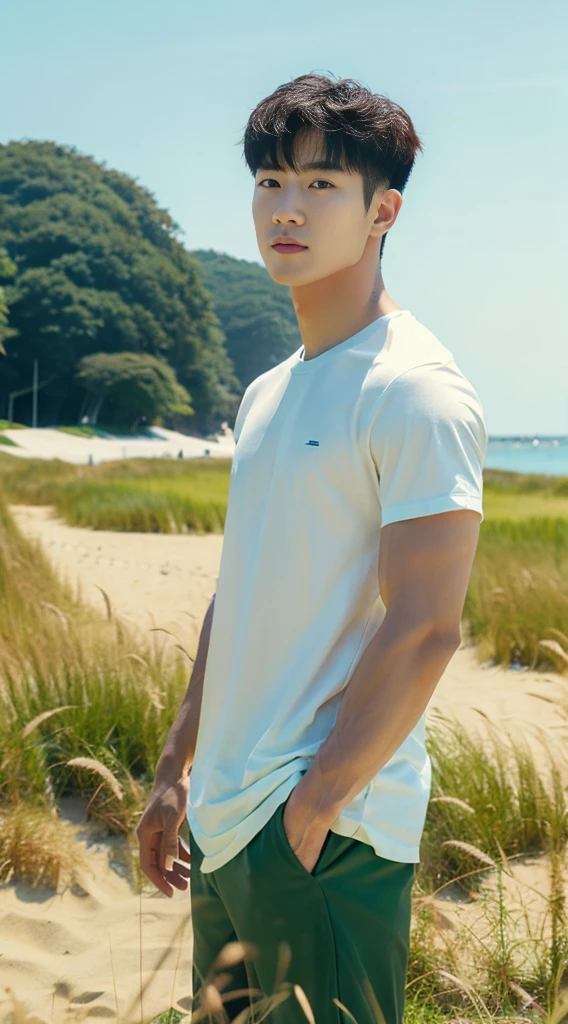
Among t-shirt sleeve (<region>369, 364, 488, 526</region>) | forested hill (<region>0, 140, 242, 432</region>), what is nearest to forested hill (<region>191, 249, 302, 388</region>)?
forested hill (<region>0, 140, 242, 432</region>)

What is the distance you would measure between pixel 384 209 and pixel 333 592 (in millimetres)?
571

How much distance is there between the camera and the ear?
1.33 metres

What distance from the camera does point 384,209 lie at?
135cm

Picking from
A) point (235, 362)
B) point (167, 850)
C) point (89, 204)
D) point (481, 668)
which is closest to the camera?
point (167, 850)

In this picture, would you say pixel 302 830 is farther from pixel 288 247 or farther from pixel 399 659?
pixel 288 247

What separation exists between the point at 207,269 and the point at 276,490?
9917 cm

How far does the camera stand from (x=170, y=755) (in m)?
1.57

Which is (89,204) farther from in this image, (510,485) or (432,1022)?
(432,1022)

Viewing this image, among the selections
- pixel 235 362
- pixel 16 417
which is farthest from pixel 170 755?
pixel 235 362

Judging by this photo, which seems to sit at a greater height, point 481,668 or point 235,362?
point 235,362

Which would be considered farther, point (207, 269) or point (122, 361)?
point (207, 269)

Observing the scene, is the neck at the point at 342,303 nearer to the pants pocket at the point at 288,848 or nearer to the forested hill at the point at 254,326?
the pants pocket at the point at 288,848

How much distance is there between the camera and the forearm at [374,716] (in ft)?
3.59

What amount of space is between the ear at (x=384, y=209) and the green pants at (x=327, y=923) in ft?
2.67
